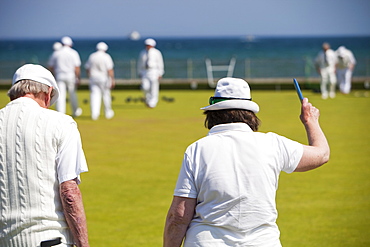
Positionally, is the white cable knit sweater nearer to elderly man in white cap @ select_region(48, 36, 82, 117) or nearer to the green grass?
the green grass

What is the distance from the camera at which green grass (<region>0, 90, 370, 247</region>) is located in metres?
6.46

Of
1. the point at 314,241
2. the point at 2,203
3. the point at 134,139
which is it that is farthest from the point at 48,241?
the point at 134,139

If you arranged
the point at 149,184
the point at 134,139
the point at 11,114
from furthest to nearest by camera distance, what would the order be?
the point at 134,139, the point at 149,184, the point at 11,114

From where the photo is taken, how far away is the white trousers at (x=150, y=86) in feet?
61.7

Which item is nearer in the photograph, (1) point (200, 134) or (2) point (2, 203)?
(2) point (2, 203)

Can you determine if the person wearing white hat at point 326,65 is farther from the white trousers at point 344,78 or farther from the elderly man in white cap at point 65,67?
the elderly man in white cap at point 65,67

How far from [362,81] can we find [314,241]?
22.4 m

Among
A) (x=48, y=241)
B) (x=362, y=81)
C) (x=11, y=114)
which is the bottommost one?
(x=48, y=241)

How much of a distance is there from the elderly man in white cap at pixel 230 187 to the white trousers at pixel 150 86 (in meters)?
15.6

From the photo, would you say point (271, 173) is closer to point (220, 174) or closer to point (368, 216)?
point (220, 174)

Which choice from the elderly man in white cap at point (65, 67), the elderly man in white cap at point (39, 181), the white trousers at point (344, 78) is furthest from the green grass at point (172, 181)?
the white trousers at point (344, 78)

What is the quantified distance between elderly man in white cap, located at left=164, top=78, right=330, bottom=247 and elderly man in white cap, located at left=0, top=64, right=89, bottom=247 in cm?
52

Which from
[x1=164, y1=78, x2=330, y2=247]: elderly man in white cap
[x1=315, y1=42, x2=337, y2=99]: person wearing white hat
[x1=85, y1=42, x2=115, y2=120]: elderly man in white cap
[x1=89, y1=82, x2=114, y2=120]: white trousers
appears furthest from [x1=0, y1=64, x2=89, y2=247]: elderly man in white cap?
[x1=315, y1=42, x2=337, y2=99]: person wearing white hat

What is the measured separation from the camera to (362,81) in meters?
27.5
